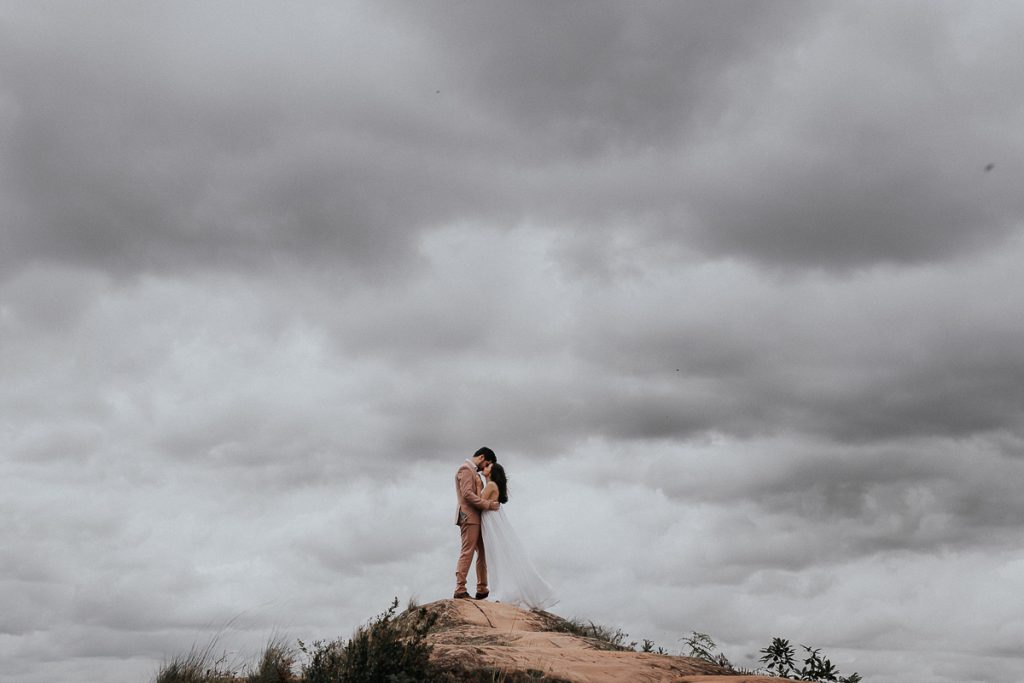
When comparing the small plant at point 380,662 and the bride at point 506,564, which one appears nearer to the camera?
the small plant at point 380,662

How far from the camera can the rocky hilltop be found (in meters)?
11.6

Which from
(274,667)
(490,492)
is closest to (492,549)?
(490,492)

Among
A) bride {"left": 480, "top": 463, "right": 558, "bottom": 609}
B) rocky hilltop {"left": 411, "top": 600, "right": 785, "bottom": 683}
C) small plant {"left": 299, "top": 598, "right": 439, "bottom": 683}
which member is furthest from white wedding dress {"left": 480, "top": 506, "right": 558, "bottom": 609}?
small plant {"left": 299, "top": 598, "right": 439, "bottom": 683}

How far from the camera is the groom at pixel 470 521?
740 inches

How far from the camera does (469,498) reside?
18734 mm

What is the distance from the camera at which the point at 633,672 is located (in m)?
12.1

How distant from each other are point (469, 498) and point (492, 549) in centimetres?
108

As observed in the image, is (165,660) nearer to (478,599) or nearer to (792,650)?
(478,599)

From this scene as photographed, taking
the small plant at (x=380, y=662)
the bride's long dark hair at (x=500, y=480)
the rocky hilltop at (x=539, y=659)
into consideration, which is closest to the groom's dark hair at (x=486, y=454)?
the bride's long dark hair at (x=500, y=480)

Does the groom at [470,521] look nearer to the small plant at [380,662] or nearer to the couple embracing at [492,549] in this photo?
the couple embracing at [492,549]

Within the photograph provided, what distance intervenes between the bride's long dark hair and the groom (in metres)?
0.25

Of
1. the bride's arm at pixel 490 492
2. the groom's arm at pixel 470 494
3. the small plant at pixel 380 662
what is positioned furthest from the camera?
the bride's arm at pixel 490 492

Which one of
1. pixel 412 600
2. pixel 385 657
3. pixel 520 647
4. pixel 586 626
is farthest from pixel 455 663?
pixel 586 626

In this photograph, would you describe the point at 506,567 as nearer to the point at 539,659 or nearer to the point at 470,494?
the point at 470,494
